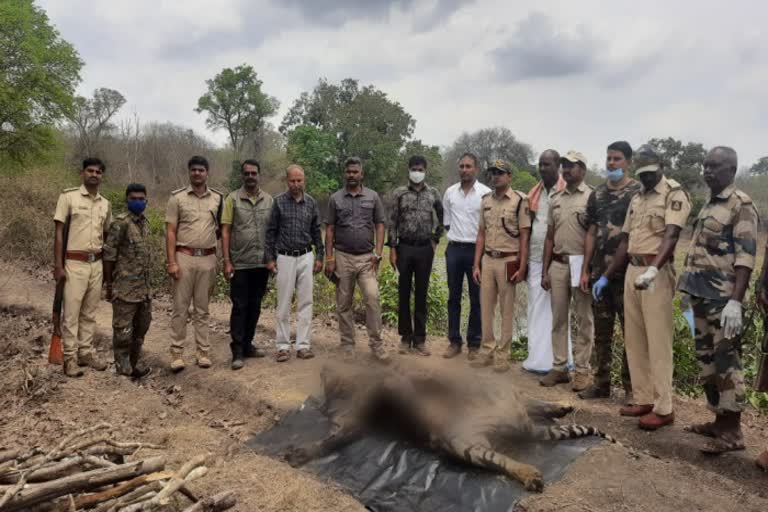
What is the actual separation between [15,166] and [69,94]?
554 centimetres

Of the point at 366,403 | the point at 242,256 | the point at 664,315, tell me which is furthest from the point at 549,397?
the point at 242,256

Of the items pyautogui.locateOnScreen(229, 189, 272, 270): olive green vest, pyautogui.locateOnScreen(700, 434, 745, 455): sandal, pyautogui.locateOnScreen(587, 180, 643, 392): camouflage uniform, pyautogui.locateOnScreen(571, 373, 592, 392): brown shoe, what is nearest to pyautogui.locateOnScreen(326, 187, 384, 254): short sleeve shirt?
pyautogui.locateOnScreen(229, 189, 272, 270): olive green vest

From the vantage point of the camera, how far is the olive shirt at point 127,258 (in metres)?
6.07

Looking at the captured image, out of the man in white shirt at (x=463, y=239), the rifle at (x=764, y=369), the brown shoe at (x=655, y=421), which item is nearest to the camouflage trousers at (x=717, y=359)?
the rifle at (x=764, y=369)

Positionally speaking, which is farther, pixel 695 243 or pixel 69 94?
pixel 69 94

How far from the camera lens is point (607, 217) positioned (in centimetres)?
543

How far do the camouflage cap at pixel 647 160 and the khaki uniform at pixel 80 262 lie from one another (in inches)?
231

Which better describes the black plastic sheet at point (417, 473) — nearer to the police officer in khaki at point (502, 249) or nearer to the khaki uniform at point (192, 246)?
the police officer in khaki at point (502, 249)

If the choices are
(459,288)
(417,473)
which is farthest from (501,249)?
(417,473)

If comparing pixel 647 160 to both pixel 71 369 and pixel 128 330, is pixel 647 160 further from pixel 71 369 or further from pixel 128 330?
pixel 71 369

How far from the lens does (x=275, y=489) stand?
404 cm

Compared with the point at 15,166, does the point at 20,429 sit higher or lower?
lower

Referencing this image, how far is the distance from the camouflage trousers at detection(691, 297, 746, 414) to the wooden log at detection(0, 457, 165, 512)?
4.30 meters

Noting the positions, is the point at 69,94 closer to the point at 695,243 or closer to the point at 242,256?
the point at 242,256
